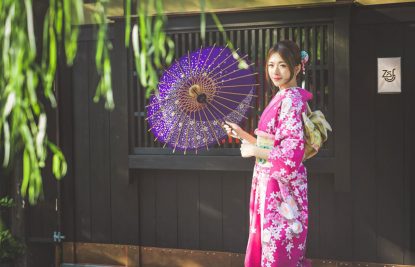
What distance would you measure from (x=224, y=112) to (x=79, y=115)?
5.42ft

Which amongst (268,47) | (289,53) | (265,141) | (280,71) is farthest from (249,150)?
(268,47)

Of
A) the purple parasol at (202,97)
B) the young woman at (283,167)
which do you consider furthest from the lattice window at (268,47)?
the young woman at (283,167)

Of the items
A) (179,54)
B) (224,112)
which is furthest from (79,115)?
(224,112)

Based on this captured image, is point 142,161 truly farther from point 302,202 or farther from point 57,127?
point 302,202

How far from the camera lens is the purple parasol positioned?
5.04m

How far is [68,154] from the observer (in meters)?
6.05

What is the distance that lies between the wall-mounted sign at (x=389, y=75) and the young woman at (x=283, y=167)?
1175mm

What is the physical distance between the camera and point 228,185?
219 inches

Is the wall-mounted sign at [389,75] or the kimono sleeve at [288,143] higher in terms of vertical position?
the wall-mounted sign at [389,75]

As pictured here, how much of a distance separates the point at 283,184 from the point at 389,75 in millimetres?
1613

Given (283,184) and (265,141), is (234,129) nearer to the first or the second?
(265,141)

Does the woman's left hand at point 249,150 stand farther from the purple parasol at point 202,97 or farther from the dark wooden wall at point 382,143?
the dark wooden wall at point 382,143

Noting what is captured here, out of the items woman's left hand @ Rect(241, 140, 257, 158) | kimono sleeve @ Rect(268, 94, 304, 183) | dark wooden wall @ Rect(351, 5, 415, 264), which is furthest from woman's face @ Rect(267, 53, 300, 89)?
dark wooden wall @ Rect(351, 5, 415, 264)

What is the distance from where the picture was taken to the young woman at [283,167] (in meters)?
3.97
